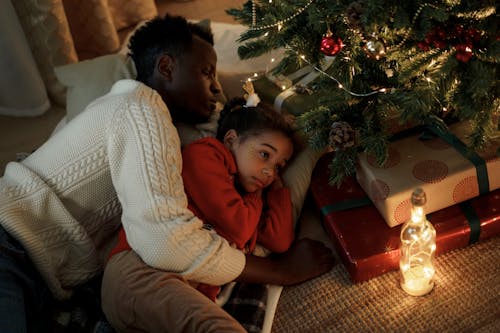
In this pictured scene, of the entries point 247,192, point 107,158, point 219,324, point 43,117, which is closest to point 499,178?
point 247,192

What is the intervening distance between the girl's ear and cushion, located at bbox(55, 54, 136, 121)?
42 cm

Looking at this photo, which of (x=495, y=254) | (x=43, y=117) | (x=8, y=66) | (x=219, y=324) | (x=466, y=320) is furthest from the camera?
(x=43, y=117)

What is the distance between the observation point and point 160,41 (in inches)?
55.2

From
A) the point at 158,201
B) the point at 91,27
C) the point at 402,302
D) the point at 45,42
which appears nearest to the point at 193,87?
the point at 158,201

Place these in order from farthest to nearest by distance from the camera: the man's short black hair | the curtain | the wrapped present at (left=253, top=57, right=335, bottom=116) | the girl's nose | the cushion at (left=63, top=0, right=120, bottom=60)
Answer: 1. the cushion at (left=63, top=0, right=120, bottom=60)
2. the curtain
3. the wrapped present at (left=253, top=57, right=335, bottom=116)
4. the man's short black hair
5. the girl's nose

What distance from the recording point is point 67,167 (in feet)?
3.81

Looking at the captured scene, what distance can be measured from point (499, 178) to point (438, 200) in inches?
6.3

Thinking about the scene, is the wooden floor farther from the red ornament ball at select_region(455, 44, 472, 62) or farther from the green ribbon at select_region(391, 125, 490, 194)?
the red ornament ball at select_region(455, 44, 472, 62)

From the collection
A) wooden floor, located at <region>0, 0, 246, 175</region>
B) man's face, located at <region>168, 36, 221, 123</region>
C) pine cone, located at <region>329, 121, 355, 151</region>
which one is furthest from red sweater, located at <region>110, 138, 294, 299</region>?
wooden floor, located at <region>0, 0, 246, 175</region>

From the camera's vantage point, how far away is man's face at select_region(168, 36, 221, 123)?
134 centimetres

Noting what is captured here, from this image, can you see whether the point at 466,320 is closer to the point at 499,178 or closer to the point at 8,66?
the point at 499,178

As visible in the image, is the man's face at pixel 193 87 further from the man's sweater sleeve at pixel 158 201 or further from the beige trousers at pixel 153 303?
the beige trousers at pixel 153 303

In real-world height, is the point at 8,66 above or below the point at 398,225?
above

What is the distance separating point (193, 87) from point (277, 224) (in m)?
0.40
